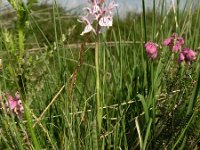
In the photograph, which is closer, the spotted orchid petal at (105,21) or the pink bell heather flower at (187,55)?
the spotted orchid petal at (105,21)

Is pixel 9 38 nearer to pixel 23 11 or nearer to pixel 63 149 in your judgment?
pixel 23 11

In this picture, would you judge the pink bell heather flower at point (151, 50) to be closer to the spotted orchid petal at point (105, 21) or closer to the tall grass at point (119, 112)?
the tall grass at point (119, 112)

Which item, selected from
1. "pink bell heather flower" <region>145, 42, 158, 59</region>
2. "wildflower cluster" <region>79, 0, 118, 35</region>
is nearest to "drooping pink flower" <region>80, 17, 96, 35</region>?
"wildflower cluster" <region>79, 0, 118, 35</region>

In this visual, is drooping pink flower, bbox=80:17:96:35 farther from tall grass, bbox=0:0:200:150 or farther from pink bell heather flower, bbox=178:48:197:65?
pink bell heather flower, bbox=178:48:197:65

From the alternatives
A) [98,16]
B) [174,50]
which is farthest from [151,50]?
[98,16]

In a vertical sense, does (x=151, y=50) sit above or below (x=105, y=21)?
below

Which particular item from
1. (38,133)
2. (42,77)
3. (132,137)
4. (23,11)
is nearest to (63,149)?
(38,133)

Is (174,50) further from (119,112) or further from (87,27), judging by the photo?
(87,27)

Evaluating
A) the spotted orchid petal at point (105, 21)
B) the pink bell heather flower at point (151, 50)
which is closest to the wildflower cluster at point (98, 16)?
the spotted orchid petal at point (105, 21)
